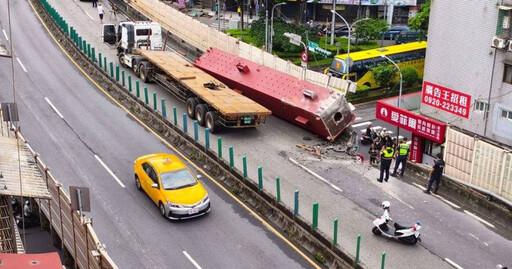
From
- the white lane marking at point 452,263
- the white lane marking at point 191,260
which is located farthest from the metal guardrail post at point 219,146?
the white lane marking at point 452,263

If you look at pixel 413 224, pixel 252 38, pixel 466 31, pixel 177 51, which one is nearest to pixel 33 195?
pixel 413 224

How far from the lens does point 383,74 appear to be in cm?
4234

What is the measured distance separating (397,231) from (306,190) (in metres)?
4.73

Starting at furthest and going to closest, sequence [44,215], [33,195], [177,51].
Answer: [177,51]
[44,215]
[33,195]

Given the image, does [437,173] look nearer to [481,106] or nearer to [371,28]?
[481,106]

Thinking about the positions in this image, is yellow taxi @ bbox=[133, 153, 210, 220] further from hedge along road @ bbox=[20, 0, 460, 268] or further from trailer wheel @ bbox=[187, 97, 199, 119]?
trailer wheel @ bbox=[187, 97, 199, 119]

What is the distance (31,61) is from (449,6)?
25183 mm

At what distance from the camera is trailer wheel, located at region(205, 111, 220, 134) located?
28531mm

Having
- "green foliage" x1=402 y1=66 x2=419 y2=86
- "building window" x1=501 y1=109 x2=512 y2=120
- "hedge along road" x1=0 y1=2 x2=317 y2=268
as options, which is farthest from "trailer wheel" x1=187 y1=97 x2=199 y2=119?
"green foliage" x1=402 y1=66 x2=419 y2=86

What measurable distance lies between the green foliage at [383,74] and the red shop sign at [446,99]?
35.3 ft

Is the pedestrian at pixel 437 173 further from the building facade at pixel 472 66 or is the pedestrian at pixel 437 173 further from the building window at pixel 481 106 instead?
the building window at pixel 481 106

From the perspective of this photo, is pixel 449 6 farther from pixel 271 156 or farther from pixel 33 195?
pixel 33 195

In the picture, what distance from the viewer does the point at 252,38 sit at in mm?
54188

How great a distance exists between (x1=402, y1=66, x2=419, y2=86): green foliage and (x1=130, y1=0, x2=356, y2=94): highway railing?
39.5 feet
